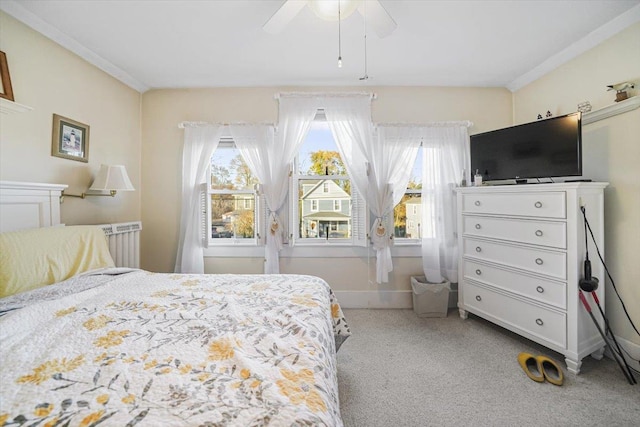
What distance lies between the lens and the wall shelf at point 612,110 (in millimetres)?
1854

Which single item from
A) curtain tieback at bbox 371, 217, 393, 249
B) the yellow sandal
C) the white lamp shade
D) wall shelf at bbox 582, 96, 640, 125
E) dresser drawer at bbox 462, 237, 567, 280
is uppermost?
wall shelf at bbox 582, 96, 640, 125

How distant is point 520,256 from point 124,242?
11.9 feet

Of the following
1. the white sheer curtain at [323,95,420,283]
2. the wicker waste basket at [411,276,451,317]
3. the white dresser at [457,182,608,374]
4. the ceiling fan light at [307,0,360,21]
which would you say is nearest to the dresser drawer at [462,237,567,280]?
the white dresser at [457,182,608,374]

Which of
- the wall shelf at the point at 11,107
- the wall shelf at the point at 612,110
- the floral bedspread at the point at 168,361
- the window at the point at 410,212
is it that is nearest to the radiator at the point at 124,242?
the wall shelf at the point at 11,107

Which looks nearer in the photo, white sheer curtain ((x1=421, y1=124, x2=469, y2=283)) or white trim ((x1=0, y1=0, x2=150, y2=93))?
white trim ((x1=0, y1=0, x2=150, y2=93))

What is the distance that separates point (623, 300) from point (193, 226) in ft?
12.8

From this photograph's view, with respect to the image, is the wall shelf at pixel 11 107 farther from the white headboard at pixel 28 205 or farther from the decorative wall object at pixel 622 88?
the decorative wall object at pixel 622 88

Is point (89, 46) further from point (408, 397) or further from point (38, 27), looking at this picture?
point (408, 397)

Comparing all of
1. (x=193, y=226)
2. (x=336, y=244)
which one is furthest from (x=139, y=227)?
(x=336, y=244)

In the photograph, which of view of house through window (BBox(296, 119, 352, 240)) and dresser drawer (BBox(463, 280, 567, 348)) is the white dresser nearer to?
dresser drawer (BBox(463, 280, 567, 348))

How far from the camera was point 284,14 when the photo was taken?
150cm

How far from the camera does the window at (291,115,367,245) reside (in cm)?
310

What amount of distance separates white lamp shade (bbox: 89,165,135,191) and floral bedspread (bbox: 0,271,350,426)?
1255mm

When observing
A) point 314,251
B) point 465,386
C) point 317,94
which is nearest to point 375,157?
point 317,94
